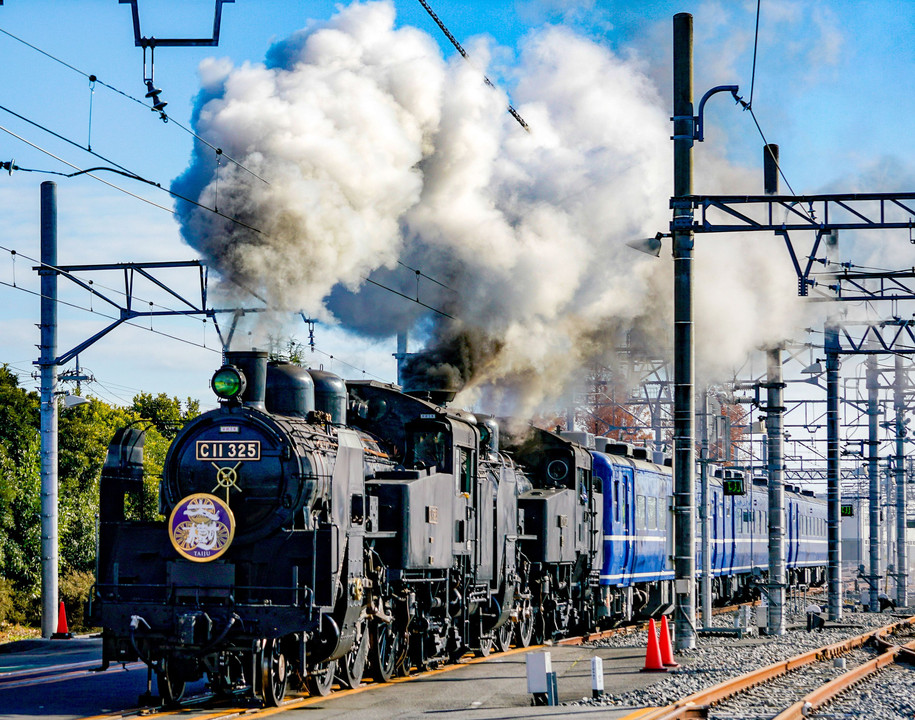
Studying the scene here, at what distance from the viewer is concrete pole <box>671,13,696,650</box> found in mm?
19188

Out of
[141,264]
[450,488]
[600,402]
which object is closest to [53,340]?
[141,264]

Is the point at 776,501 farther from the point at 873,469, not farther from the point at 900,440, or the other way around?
the point at 900,440

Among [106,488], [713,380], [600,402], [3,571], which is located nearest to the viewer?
[106,488]

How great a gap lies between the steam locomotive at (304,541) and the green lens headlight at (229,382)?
15 millimetres

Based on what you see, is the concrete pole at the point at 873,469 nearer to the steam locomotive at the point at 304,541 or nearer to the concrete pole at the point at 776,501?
the concrete pole at the point at 776,501

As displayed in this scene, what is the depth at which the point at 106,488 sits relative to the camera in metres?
14.2

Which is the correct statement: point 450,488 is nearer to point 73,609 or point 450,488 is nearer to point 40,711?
point 40,711

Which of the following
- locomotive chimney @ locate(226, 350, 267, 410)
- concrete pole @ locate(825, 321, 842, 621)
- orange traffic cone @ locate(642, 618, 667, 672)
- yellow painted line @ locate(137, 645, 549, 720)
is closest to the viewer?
yellow painted line @ locate(137, 645, 549, 720)

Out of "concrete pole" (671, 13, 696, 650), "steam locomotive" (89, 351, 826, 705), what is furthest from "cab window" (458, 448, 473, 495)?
"concrete pole" (671, 13, 696, 650)

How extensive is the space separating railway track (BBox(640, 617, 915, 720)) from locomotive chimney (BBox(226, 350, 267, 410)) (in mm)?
5270

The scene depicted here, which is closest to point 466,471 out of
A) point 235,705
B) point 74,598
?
point 235,705

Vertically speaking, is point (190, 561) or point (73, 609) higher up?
point (190, 561)

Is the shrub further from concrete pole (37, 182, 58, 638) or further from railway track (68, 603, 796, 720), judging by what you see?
railway track (68, 603, 796, 720)

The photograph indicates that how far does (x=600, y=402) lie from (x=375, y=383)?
4141 cm
